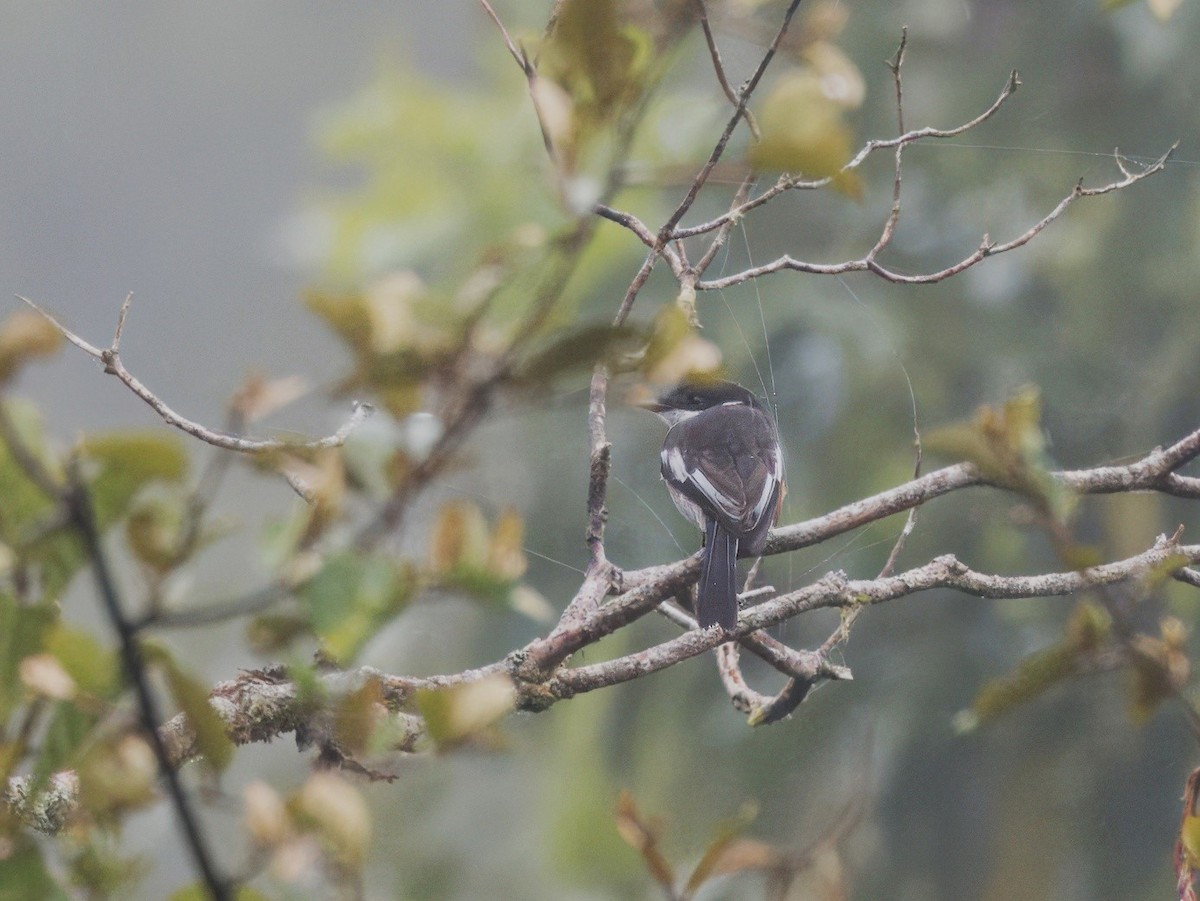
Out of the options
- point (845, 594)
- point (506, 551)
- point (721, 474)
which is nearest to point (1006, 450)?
point (506, 551)

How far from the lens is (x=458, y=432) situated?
0.30 metres

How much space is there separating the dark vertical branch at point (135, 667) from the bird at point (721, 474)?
67 centimetres

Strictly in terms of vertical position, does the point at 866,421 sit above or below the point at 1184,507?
above

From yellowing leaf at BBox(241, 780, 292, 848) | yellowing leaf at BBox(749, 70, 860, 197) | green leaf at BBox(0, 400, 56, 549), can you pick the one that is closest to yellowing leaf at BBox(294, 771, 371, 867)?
yellowing leaf at BBox(241, 780, 292, 848)

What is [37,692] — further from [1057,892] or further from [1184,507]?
[1057,892]

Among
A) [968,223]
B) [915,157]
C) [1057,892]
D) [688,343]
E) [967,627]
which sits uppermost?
[915,157]

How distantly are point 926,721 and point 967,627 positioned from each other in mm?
293

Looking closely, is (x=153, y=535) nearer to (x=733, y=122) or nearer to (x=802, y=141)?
(x=802, y=141)

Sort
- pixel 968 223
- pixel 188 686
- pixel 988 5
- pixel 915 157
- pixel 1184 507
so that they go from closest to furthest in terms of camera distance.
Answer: pixel 188 686 → pixel 968 223 → pixel 1184 507 → pixel 915 157 → pixel 988 5

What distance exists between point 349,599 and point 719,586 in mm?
710

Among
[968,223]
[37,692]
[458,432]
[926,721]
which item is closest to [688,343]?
[458,432]

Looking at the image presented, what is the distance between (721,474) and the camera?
1308 millimetres

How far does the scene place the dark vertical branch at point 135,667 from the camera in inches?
10.4

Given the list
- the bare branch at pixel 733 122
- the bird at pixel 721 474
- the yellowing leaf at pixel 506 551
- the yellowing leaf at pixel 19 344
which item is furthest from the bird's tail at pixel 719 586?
the yellowing leaf at pixel 19 344
